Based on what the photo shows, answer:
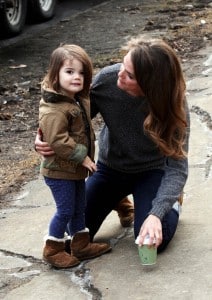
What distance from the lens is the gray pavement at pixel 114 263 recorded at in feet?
10.9

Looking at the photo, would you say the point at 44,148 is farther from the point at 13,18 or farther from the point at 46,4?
the point at 46,4

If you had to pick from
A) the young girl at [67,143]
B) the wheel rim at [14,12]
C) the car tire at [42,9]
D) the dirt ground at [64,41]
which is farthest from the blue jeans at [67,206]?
the car tire at [42,9]

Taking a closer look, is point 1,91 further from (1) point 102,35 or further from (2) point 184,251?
(2) point 184,251

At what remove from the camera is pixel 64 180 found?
3537 millimetres

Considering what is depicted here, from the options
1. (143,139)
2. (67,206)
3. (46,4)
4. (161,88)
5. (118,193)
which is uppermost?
(161,88)

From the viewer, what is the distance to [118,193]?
3.94m

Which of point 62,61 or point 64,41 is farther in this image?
point 64,41

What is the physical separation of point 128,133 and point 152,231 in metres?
0.59

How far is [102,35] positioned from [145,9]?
6.02 ft

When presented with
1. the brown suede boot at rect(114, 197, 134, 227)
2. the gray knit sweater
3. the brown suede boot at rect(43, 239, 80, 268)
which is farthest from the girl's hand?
the brown suede boot at rect(114, 197, 134, 227)

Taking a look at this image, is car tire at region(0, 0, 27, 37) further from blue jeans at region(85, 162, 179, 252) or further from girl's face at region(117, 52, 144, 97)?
girl's face at region(117, 52, 144, 97)

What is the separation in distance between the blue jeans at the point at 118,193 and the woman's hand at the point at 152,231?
0.97ft

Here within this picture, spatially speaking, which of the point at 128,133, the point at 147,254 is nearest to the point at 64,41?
the point at 128,133

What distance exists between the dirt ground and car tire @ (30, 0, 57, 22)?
0.28m
